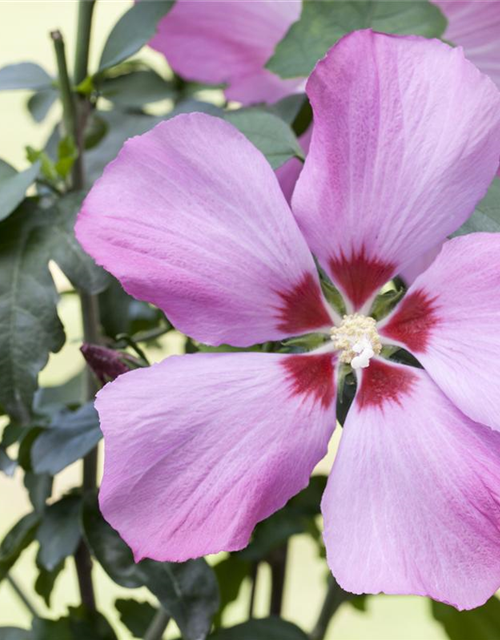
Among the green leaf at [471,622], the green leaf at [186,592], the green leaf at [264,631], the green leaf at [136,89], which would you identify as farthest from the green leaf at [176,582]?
the green leaf at [136,89]

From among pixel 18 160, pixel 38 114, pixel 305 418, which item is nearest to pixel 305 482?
pixel 305 418

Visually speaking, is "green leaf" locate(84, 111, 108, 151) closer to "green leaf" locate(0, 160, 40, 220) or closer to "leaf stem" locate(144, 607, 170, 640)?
"green leaf" locate(0, 160, 40, 220)

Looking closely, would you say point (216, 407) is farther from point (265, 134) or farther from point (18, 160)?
point (18, 160)

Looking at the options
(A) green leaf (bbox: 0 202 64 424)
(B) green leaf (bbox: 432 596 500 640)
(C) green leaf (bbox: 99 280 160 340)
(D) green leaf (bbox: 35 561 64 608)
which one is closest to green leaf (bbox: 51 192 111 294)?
(A) green leaf (bbox: 0 202 64 424)

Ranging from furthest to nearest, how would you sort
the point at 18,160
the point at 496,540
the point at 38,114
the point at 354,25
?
the point at 18,160, the point at 38,114, the point at 354,25, the point at 496,540

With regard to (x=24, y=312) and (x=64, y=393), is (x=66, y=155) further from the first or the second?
(x=64, y=393)

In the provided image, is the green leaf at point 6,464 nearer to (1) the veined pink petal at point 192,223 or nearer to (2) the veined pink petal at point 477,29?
(1) the veined pink petal at point 192,223
